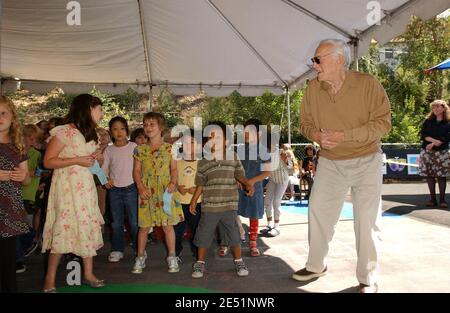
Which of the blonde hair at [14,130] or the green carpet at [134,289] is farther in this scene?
the green carpet at [134,289]

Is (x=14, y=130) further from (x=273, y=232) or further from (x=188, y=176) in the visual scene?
(x=273, y=232)

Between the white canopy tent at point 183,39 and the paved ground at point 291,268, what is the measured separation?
246 centimetres

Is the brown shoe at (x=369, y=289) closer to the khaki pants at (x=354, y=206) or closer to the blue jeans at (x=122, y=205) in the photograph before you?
the khaki pants at (x=354, y=206)

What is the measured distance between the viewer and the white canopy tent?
17.4ft

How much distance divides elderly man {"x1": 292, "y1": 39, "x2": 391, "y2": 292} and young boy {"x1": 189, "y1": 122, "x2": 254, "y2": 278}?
90 cm

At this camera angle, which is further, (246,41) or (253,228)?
(246,41)

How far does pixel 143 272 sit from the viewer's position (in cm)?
456

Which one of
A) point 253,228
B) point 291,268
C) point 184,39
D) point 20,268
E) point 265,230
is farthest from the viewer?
point 184,39

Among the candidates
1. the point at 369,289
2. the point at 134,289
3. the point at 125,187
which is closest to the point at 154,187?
the point at 125,187

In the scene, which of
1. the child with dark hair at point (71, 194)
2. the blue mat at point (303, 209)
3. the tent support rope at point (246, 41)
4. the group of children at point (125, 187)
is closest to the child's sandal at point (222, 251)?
the group of children at point (125, 187)

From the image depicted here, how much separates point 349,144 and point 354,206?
0.54 meters

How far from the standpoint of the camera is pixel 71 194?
3719 millimetres

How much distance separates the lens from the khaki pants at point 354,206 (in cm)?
358
